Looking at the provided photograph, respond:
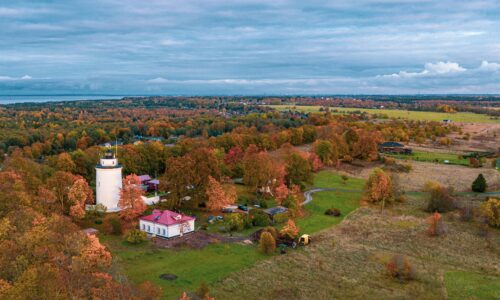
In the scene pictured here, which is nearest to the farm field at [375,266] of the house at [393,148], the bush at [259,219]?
the bush at [259,219]

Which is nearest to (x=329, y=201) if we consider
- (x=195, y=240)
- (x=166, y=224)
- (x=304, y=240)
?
(x=304, y=240)

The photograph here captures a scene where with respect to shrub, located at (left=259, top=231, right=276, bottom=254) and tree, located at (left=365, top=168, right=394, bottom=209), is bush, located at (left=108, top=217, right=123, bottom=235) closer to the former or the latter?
shrub, located at (left=259, top=231, right=276, bottom=254)

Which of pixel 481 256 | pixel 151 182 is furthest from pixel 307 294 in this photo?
pixel 151 182

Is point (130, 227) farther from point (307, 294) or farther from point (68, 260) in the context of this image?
point (307, 294)

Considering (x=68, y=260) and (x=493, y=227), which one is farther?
(x=493, y=227)

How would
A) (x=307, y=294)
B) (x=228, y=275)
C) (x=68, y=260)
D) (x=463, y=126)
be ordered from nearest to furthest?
1. (x=68, y=260)
2. (x=307, y=294)
3. (x=228, y=275)
4. (x=463, y=126)

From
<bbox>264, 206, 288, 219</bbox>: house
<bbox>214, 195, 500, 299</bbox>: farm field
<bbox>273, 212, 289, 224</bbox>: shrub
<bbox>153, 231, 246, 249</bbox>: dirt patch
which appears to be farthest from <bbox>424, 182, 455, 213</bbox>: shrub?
<bbox>153, 231, 246, 249</bbox>: dirt patch

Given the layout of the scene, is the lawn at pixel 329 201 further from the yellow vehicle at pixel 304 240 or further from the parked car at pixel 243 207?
the parked car at pixel 243 207

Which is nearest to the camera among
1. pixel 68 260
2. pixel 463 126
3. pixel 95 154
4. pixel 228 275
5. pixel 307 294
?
pixel 68 260
